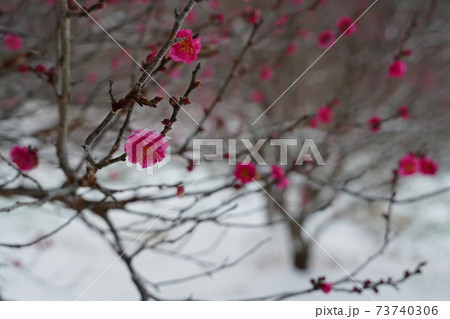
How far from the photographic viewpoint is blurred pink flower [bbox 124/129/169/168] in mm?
1132

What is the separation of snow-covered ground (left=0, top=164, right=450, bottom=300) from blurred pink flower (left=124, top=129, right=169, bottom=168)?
3551 mm

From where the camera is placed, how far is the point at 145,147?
3.85ft

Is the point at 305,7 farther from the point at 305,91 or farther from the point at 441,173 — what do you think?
the point at 441,173

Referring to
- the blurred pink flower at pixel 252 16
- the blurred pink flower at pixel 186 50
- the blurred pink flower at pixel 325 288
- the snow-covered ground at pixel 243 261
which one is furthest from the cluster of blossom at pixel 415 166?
the snow-covered ground at pixel 243 261

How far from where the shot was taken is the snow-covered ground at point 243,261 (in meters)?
4.96

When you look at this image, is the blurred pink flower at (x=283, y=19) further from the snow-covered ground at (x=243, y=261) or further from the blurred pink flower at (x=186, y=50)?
the snow-covered ground at (x=243, y=261)

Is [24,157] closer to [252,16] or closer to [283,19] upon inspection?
[252,16]

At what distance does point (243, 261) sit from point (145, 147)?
5.09m

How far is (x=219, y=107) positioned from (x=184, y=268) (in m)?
2.62

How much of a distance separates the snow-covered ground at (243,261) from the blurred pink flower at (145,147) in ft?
11.7

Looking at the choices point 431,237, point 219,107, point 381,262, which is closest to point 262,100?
point 219,107

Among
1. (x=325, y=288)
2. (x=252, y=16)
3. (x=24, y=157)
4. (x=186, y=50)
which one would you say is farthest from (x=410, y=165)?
(x=24, y=157)

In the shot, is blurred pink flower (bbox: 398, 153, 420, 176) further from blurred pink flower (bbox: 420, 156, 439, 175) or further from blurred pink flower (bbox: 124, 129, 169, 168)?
blurred pink flower (bbox: 124, 129, 169, 168)

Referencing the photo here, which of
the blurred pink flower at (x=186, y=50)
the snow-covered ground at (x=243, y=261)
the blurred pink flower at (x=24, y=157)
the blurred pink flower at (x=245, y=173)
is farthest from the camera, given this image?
the snow-covered ground at (x=243, y=261)
